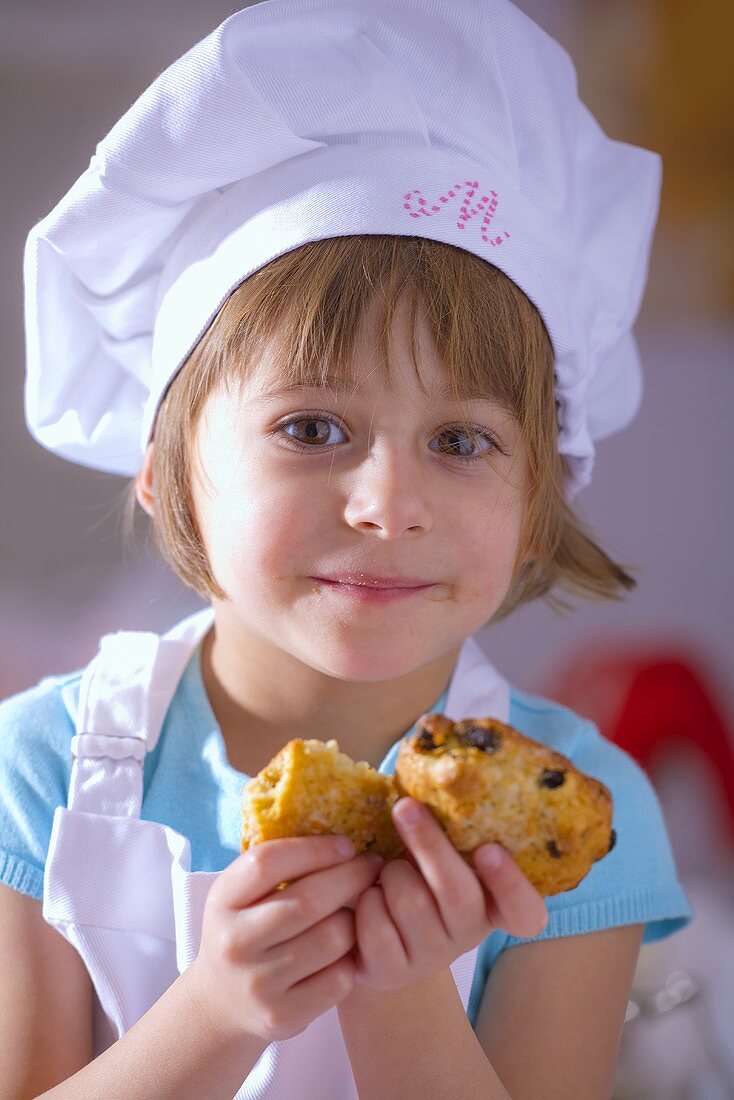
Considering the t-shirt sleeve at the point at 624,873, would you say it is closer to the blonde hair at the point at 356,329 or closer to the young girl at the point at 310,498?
the young girl at the point at 310,498

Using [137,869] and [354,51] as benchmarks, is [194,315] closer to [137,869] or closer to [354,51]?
[354,51]

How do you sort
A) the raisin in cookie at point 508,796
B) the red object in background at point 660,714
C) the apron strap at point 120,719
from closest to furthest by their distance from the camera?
the raisin in cookie at point 508,796, the apron strap at point 120,719, the red object in background at point 660,714

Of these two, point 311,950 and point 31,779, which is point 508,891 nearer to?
point 311,950

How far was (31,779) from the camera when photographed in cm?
85

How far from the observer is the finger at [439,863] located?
555mm

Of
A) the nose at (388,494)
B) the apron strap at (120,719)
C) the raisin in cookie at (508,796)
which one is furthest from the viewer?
the apron strap at (120,719)

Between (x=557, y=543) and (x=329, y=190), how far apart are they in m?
0.34

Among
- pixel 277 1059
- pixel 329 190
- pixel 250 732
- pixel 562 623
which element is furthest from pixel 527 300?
pixel 562 623

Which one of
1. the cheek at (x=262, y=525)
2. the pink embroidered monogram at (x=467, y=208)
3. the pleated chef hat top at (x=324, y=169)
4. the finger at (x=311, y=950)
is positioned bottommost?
the finger at (x=311, y=950)

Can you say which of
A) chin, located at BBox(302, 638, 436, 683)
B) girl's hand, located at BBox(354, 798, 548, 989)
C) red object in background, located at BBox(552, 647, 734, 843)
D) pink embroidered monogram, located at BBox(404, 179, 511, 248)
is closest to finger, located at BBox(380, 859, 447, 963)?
girl's hand, located at BBox(354, 798, 548, 989)

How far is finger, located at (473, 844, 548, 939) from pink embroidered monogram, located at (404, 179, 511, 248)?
0.39 meters

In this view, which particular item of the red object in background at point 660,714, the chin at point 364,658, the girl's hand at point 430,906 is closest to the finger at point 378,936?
the girl's hand at point 430,906

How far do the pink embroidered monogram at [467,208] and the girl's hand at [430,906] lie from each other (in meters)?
0.37

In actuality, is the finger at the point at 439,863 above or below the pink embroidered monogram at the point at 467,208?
below
